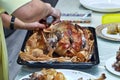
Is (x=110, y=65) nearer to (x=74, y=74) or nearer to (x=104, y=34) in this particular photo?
(x=74, y=74)

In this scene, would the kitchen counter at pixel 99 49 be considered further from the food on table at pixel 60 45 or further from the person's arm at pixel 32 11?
the person's arm at pixel 32 11

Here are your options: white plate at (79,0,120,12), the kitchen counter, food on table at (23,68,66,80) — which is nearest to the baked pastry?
food on table at (23,68,66,80)

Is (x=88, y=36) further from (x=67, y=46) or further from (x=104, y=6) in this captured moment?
(x=104, y=6)

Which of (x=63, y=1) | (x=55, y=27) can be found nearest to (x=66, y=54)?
(x=55, y=27)

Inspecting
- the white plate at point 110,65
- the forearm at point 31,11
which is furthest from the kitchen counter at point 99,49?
the forearm at point 31,11

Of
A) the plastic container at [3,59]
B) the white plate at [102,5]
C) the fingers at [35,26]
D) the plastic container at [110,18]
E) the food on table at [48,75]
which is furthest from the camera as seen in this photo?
the white plate at [102,5]

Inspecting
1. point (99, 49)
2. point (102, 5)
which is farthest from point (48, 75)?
point (102, 5)
